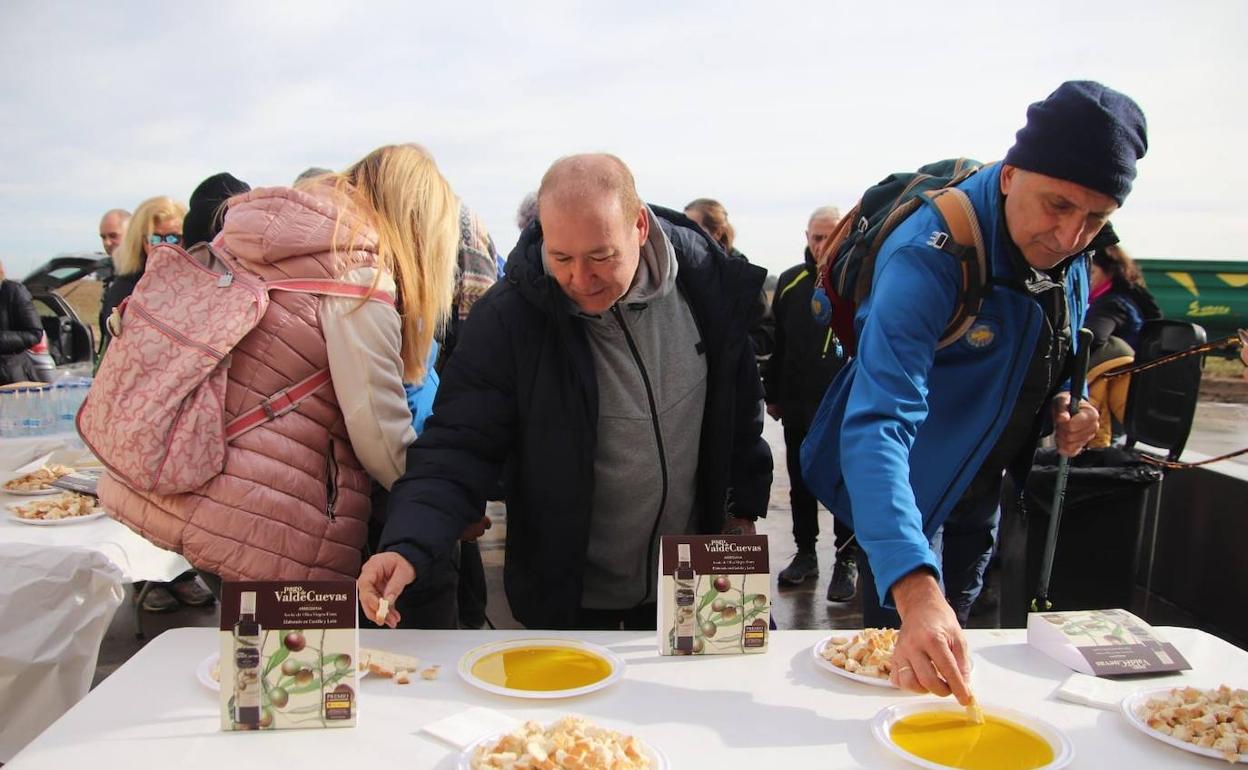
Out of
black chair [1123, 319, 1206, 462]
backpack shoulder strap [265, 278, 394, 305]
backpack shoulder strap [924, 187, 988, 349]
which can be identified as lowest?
black chair [1123, 319, 1206, 462]

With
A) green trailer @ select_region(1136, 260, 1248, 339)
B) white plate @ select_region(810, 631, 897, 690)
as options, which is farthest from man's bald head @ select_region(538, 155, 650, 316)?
green trailer @ select_region(1136, 260, 1248, 339)

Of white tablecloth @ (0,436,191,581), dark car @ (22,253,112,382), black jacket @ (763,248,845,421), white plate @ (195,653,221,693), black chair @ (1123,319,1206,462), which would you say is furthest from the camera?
dark car @ (22,253,112,382)

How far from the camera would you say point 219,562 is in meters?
1.64

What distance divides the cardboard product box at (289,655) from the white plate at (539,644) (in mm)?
193

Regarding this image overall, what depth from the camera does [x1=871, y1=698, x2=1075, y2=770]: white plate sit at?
1.16 meters

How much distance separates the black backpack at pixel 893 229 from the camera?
157cm

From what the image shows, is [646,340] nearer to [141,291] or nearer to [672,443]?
[672,443]

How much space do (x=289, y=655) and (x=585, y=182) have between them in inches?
34.2

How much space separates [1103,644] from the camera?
1.53m

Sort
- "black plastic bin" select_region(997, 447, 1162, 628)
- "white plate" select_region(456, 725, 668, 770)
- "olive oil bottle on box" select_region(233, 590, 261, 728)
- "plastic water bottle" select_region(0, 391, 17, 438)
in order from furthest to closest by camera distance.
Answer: "plastic water bottle" select_region(0, 391, 17, 438)
"black plastic bin" select_region(997, 447, 1162, 628)
"olive oil bottle on box" select_region(233, 590, 261, 728)
"white plate" select_region(456, 725, 668, 770)

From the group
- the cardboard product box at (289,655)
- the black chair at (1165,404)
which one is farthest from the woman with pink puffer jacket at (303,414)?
the black chair at (1165,404)

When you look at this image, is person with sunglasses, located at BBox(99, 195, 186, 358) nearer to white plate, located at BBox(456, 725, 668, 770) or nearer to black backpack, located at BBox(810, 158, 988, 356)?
black backpack, located at BBox(810, 158, 988, 356)

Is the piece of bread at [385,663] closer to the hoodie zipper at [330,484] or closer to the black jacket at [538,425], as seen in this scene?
the black jacket at [538,425]

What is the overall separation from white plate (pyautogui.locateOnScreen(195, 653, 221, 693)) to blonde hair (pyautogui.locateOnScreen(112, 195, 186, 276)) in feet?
9.89
